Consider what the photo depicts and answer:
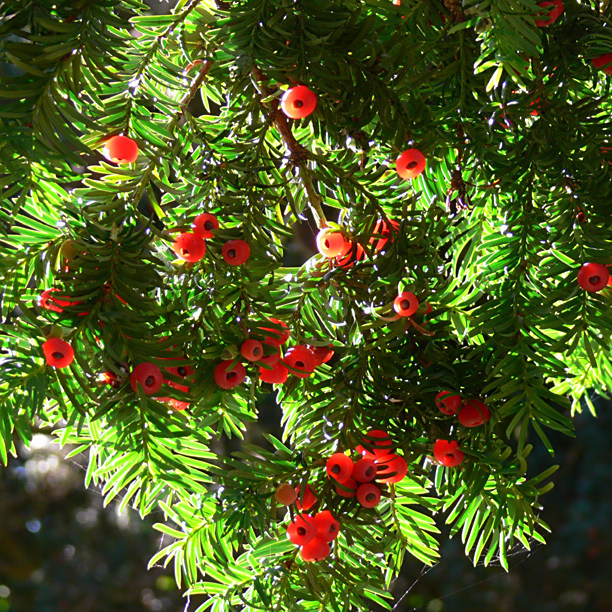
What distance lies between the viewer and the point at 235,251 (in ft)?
1.16

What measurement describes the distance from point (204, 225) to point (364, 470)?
144mm

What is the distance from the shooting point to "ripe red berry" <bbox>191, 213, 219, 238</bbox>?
353 mm

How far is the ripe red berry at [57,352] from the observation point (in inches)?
12.5

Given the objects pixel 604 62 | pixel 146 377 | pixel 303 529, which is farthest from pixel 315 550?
pixel 604 62

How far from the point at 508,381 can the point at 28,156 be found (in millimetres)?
247

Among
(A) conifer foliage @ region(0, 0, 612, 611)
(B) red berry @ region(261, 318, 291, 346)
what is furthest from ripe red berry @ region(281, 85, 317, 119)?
(B) red berry @ region(261, 318, 291, 346)

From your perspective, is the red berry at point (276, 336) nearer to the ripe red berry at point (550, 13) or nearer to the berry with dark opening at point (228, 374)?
the berry with dark opening at point (228, 374)

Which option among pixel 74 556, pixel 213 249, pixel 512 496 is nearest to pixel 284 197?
pixel 213 249

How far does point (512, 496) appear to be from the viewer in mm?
408

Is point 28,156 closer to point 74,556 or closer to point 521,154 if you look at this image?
point 521,154

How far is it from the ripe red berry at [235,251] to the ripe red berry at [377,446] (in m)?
0.11

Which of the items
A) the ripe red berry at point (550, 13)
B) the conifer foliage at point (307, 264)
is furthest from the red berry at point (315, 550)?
the ripe red berry at point (550, 13)

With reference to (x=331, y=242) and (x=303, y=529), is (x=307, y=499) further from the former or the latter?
(x=331, y=242)

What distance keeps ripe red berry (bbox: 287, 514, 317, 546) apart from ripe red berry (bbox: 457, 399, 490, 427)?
94 millimetres
